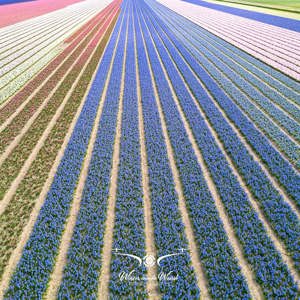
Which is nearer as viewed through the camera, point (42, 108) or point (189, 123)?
point (189, 123)

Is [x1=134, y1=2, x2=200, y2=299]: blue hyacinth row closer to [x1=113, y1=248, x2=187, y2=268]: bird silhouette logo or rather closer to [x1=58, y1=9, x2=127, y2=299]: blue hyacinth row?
[x1=113, y1=248, x2=187, y2=268]: bird silhouette logo

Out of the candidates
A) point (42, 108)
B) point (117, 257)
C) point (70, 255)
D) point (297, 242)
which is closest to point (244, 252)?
point (297, 242)

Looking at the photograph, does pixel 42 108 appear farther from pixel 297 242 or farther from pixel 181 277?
pixel 297 242

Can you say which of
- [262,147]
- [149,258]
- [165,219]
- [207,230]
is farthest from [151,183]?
[262,147]

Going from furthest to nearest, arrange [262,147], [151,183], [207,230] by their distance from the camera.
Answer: [262,147] < [151,183] < [207,230]

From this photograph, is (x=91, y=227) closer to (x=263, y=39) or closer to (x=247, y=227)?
(x=247, y=227)

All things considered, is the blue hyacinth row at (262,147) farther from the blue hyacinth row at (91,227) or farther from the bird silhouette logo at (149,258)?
the blue hyacinth row at (91,227)

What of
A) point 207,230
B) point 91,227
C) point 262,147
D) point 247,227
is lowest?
point 262,147

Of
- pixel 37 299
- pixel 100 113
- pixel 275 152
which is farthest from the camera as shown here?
pixel 100 113

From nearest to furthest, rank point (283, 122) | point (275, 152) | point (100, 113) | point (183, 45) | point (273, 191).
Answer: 1. point (273, 191)
2. point (275, 152)
3. point (283, 122)
4. point (100, 113)
5. point (183, 45)
